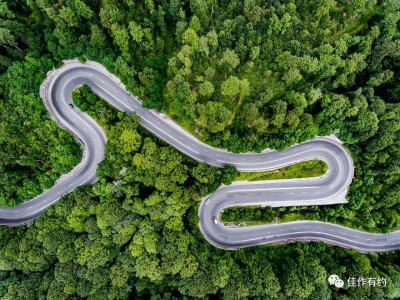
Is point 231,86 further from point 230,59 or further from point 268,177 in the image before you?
point 268,177

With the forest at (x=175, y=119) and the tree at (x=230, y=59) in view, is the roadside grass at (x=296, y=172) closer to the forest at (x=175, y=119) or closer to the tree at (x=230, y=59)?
the forest at (x=175, y=119)

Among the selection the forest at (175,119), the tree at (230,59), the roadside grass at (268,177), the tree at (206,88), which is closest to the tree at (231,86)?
the tree at (206,88)

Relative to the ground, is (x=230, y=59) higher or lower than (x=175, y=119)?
higher

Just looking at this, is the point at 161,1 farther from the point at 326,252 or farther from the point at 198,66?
the point at 326,252

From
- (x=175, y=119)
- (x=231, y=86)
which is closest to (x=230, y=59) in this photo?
(x=231, y=86)

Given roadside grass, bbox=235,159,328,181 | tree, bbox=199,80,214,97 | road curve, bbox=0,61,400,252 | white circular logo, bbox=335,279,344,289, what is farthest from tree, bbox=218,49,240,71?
white circular logo, bbox=335,279,344,289

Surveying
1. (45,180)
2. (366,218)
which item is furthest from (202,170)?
(366,218)

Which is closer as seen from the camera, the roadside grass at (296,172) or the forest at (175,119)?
the forest at (175,119)
